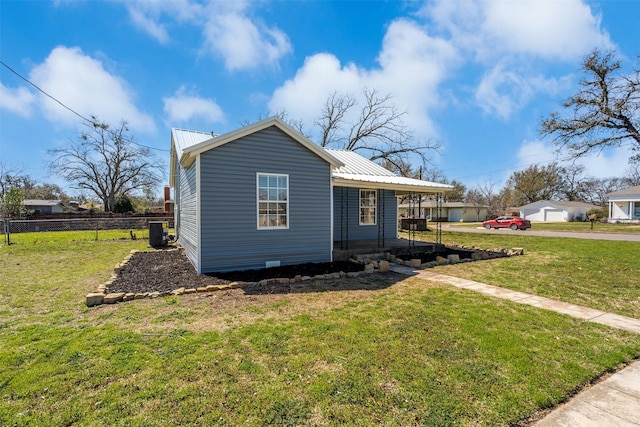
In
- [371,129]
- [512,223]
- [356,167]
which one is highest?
[371,129]

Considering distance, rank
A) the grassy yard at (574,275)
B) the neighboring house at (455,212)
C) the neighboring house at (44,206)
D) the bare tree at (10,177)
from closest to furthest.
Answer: the grassy yard at (574,275) → the bare tree at (10,177) → the neighboring house at (44,206) → the neighboring house at (455,212)

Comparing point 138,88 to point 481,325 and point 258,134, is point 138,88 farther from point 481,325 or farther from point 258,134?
point 481,325

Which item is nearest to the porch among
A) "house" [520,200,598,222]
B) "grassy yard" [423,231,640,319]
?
"grassy yard" [423,231,640,319]

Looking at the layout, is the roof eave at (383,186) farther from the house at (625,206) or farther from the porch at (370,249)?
the house at (625,206)

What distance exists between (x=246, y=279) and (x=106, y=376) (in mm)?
3909

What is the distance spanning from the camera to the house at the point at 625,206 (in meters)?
34.6

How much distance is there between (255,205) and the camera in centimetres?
759

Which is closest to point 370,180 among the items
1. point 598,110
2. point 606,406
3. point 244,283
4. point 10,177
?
point 244,283

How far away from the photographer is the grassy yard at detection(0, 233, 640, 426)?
7.98 feet

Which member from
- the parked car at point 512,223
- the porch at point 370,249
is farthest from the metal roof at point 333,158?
the parked car at point 512,223

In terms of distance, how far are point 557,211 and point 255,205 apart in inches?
1925

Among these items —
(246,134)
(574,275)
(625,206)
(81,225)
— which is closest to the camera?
(246,134)

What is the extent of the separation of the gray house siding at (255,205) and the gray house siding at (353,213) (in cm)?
270

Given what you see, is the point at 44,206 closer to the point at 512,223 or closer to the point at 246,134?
the point at 246,134
